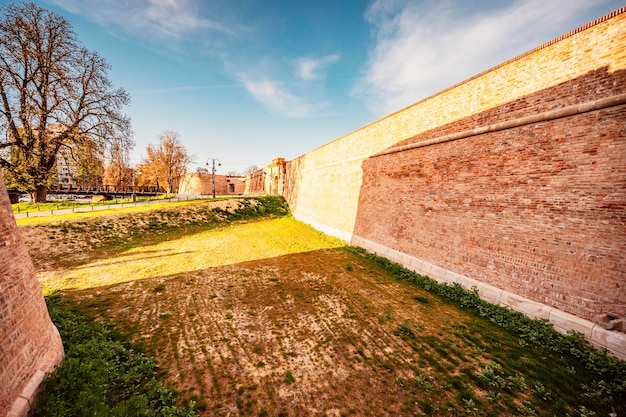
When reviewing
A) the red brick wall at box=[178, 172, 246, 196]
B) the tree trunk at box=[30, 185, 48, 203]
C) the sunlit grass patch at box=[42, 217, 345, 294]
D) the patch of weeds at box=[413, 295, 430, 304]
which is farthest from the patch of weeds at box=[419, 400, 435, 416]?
the red brick wall at box=[178, 172, 246, 196]

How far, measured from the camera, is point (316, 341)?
16.1 ft

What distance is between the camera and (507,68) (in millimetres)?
6402

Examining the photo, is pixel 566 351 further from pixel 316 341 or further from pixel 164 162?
pixel 164 162

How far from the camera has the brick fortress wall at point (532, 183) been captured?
4559 millimetres

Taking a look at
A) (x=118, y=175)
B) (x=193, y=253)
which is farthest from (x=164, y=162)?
(x=193, y=253)

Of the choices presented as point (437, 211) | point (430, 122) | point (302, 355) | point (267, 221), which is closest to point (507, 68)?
point (430, 122)

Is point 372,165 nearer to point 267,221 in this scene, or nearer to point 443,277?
point 443,277

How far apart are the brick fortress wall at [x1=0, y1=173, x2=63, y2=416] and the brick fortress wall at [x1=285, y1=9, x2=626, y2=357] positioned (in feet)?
28.6

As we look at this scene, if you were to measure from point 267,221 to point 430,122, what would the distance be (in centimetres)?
1478

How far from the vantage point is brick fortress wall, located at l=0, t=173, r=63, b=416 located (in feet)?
8.57

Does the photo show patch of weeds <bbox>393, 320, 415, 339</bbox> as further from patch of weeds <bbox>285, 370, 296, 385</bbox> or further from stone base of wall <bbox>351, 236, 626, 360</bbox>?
stone base of wall <bbox>351, 236, 626, 360</bbox>

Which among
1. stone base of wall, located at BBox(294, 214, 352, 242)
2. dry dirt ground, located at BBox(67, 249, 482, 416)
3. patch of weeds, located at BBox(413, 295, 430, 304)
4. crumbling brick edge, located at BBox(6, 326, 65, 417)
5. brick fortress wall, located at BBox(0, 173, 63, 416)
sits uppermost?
brick fortress wall, located at BBox(0, 173, 63, 416)

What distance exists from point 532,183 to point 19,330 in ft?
31.2

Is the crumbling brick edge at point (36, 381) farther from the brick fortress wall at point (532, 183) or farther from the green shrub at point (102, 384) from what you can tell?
the brick fortress wall at point (532, 183)
